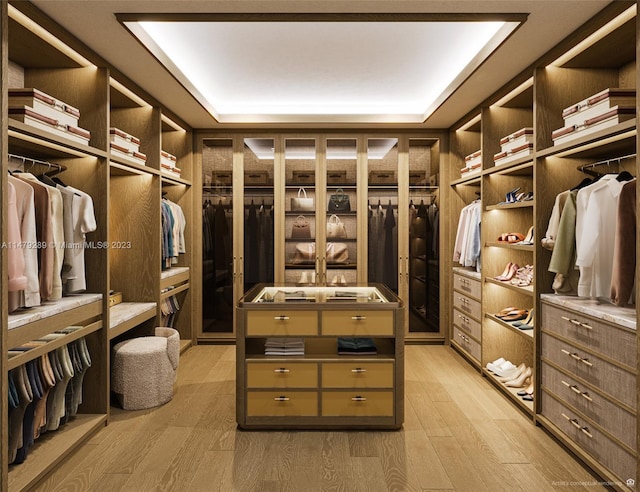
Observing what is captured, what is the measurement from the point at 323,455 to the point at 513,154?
2655 mm

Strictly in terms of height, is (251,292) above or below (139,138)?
below

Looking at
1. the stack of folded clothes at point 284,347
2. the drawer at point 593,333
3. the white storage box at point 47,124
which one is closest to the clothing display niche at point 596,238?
the drawer at point 593,333

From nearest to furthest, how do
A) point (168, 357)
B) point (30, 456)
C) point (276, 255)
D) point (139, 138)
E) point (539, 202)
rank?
point (30, 456) → point (539, 202) → point (168, 357) → point (139, 138) → point (276, 255)

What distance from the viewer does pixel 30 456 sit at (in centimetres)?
259

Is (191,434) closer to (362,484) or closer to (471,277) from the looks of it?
(362,484)

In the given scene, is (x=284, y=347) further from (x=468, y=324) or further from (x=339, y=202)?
(x=339, y=202)

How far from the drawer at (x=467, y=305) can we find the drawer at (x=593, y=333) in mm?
1276

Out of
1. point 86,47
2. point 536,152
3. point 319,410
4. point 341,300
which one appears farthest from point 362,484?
point 86,47

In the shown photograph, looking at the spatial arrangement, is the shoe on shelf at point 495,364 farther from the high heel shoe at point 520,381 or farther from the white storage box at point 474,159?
the white storage box at point 474,159

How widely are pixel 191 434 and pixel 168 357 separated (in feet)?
2.51

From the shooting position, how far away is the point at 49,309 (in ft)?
8.58

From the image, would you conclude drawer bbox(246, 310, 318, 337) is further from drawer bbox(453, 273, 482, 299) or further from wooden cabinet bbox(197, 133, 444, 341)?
wooden cabinet bbox(197, 133, 444, 341)

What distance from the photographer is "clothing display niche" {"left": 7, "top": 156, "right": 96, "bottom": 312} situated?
234cm

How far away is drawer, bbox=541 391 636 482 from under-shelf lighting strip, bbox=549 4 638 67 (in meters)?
2.21
